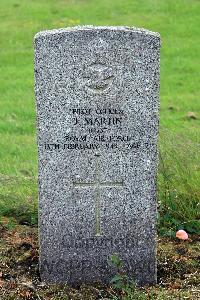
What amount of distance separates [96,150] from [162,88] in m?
6.06

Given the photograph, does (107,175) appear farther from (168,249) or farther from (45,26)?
(45,26)

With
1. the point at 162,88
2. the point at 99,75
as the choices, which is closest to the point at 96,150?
the point at 99,75

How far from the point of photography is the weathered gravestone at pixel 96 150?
174 inches

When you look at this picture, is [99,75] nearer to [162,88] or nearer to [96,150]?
[96,150]

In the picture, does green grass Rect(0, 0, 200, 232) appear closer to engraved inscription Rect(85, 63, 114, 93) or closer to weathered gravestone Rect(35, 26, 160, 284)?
weathered gravestone Rect(35, 26, 160, 284)

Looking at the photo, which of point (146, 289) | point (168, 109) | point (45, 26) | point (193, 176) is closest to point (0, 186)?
point (193, 176)

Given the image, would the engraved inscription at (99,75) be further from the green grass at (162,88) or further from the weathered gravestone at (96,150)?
the green grass at (162,88)

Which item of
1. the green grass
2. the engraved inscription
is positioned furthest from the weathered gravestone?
the green grass

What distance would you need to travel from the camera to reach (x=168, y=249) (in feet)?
17.1

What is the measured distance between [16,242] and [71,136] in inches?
41.3

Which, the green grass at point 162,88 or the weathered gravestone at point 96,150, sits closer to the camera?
the weathered gravestone at point 96,150

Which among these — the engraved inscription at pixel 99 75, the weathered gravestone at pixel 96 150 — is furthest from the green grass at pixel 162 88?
the engraved inscription at pixel 99 75

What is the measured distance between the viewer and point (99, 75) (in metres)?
4.43

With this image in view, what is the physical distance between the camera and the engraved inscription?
443 cm
